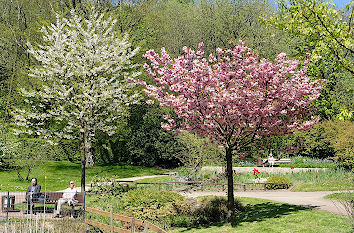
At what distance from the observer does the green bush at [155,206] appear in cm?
1355

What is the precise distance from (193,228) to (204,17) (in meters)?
27.3

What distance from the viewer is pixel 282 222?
1194 cm

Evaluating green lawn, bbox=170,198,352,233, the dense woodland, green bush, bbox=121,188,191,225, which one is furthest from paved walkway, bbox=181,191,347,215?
the dense woodland

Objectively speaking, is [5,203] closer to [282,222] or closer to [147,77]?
[282,222]

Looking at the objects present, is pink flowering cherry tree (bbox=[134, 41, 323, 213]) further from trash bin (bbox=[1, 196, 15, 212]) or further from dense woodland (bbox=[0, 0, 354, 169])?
dense woodland (bbox=[0, 0, 354, 169])

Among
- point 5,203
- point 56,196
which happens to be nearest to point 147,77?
point 56,196

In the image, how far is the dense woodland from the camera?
2429 centimetres

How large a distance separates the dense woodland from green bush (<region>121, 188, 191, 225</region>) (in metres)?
8.41

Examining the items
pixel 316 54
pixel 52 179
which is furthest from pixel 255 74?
pixel 52 179

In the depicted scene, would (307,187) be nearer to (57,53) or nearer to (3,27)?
(57,53)

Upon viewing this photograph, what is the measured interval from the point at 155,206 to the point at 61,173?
45.3 feet

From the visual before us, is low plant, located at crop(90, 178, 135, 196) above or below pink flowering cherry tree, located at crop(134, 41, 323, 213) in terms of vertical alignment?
below

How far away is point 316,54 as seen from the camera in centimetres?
966

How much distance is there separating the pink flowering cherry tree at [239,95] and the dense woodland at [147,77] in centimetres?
918
